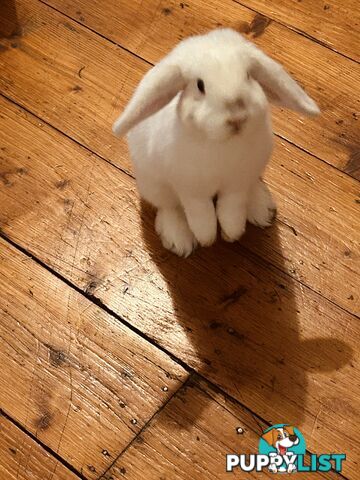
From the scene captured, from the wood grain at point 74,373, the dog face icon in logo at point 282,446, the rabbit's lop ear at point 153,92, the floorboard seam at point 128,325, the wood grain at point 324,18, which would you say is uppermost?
the rabbit's lop ear at point 153,92

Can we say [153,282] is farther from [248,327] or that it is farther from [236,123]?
[236,123]

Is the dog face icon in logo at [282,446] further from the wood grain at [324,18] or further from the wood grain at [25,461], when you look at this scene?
the wood grain at [324,18]

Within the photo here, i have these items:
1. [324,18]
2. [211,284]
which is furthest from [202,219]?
[324,18]

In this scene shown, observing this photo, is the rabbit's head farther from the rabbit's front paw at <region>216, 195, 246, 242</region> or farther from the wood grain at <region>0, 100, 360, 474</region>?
the wood grain at <region>0, 100, 360, 474</region>

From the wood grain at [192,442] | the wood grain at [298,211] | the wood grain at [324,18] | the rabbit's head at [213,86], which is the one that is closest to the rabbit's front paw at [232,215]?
the wood grain at [298,211]

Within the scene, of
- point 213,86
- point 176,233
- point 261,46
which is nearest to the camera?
point 213,86
